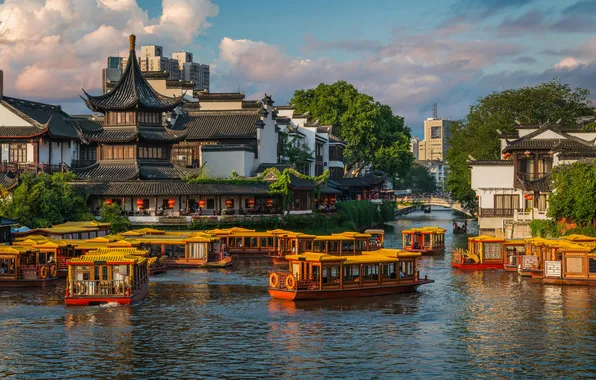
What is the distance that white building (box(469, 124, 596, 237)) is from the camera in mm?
84312

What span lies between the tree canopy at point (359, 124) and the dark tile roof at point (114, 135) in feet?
171

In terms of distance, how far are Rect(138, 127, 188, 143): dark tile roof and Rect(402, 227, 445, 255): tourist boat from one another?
25.1 metres

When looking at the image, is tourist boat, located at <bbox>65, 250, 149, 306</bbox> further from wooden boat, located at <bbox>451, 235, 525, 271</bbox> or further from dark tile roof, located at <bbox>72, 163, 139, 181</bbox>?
dark tile roof, located at <bbox>72, 163, 139, 181</bbox>

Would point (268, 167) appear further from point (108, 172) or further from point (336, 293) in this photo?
point (336, 293)

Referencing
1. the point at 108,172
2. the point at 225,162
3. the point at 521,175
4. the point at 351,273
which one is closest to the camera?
the point at 351,273

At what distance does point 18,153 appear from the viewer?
9169 cm

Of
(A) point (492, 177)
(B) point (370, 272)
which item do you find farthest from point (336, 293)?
(A) point (492, 177)

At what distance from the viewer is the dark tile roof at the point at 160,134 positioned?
90.1 m

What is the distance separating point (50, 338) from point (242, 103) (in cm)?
7329

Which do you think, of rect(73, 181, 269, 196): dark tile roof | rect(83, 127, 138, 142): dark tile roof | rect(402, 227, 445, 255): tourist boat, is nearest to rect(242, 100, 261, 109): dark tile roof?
rect(83, 127, 138, 142): dark tile roof

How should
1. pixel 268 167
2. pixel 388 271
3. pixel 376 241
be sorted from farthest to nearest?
pixel 268 167 → pixel 376 241 → pixel 388 271

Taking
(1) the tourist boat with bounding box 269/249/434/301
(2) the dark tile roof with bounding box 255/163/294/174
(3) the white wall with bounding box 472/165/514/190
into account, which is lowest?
(1) the tourist boat with bounding box 269/249/434/301

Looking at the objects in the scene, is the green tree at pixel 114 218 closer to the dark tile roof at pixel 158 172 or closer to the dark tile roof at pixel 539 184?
the dark tile roof at pixel 158 172

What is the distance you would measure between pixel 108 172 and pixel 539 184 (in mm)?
39274
